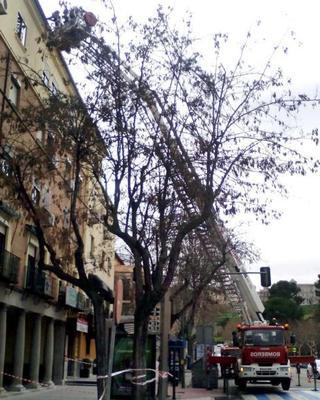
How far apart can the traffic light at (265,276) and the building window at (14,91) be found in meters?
13.9

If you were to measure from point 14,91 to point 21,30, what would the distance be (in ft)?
8.73

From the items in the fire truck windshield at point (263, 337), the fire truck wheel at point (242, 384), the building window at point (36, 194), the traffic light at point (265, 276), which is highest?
the building window at point (36, 194)

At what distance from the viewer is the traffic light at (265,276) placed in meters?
29.9

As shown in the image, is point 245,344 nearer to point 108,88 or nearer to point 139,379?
point 139,379

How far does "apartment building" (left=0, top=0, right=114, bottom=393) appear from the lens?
20312 millimetres

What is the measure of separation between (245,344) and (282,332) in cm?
187

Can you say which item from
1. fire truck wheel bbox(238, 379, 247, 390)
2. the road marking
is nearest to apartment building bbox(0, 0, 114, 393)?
the road marking

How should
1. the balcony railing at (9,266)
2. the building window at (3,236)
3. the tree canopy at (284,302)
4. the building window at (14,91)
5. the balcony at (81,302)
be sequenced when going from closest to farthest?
the balcony railing at (9,266) < the building window at (14,91) < the building window at (3,236) < the balcony at (81,302) < the tree canopy at (284,302)

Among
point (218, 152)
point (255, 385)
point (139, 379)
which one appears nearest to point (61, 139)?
point (218, 152)

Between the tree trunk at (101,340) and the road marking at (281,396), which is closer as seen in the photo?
the tree trunk at (101,340)

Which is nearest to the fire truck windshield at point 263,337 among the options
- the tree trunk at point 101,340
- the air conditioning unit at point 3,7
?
the tree trunk at point 101,340

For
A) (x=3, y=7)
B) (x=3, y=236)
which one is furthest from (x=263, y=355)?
(x=3, y=7)

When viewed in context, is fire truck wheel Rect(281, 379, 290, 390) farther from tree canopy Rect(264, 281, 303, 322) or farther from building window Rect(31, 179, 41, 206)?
tree canopy Rect(264, 281, 303, 322)

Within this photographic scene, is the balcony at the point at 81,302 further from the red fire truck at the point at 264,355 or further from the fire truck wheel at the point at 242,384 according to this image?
the fire truck wheel at the point at 242,384
